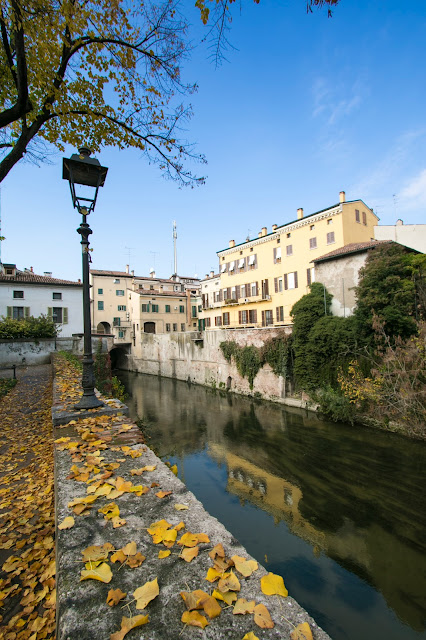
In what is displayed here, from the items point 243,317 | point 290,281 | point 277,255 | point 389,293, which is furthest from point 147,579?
point 243,317

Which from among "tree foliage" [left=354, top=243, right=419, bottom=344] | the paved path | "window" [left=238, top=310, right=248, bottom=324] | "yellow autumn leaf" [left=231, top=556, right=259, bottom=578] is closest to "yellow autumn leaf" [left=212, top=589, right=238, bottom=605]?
"yellow autumn leaf" [left=231, top=556, right=259, bottom=578]

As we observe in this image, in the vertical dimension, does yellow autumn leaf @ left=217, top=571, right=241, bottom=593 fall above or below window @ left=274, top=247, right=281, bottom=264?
below

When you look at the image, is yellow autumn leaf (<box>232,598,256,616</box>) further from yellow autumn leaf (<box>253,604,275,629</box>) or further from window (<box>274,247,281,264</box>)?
window (<box>274,247,281,264</box>)

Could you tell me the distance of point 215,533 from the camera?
1.87 meters

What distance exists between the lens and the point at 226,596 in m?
1.35

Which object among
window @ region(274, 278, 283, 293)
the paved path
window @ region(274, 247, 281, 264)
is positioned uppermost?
window @ region(274, 247, 281, 264)

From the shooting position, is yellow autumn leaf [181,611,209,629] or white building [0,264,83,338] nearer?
yellow autumn leaf [181,611,209,629]

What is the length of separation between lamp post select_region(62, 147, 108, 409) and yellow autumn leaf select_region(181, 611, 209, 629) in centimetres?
387

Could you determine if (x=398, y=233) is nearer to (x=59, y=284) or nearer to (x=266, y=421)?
(x=266, y=421)

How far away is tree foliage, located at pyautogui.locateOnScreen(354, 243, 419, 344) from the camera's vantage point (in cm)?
1227

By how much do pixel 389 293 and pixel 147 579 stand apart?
13.7 meters

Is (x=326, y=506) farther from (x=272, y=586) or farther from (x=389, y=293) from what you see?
(x=389, y=293)

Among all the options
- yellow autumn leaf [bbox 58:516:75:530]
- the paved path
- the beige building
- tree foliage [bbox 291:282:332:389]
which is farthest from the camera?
the beige building

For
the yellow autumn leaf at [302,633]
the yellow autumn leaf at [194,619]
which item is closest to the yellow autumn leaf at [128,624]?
the yellow autumn leaf at [194,619]
